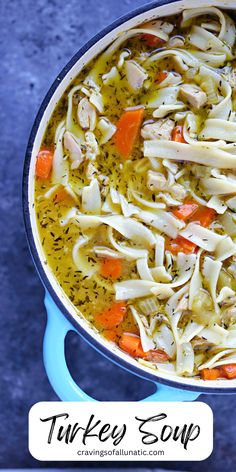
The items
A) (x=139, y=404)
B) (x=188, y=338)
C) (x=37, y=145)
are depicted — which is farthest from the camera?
(x=139, y=404)

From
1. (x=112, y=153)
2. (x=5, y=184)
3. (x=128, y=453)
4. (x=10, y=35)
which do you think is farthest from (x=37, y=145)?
(x=128, y=453)

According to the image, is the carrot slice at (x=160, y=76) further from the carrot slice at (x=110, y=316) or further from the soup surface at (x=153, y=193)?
the carrot slice at (x=110, y=316)

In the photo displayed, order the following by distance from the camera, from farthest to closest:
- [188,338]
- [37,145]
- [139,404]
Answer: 1. [139,404]
2. [188,338]
3. [37,145]

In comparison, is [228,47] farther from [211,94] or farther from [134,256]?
[134,256]

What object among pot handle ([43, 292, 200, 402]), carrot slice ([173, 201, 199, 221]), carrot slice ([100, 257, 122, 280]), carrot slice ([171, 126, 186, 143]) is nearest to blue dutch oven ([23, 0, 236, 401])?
pot handle ([43, 292, 200, 402])

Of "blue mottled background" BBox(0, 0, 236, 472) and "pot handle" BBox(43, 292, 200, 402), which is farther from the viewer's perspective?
"blue mottled background" BBox(0, 0, 236, 472)

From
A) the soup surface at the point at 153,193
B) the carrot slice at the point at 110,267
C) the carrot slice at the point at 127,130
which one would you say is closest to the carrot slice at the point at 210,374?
the soup surface at the point at 153,193

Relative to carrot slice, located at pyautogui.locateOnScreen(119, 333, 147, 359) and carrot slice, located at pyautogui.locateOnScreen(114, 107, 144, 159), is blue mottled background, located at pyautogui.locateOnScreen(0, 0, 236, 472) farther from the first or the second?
carrot slice, located at pyautogui.locateOnScreen(114, 107, 144, 159)
